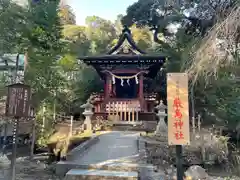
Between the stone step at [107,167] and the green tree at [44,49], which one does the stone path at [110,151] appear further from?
the green tree at [44,49]

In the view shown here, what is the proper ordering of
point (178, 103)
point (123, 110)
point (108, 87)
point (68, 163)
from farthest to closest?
1. point (108, 87)
2. point (123, 110)
3. point (68, 163)
4. point (178, 103)

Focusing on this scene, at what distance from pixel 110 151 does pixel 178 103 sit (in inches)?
140

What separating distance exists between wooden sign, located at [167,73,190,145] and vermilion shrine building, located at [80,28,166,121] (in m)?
8.38

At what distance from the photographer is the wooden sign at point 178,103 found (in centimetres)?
428

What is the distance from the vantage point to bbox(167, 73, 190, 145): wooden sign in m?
4.28

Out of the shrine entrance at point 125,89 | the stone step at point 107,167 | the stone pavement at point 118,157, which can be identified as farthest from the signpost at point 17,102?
the shrine entrance at point 125,89

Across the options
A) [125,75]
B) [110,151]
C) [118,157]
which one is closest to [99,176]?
[118,157]

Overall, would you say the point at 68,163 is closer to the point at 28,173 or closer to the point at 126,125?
the point at 28,173

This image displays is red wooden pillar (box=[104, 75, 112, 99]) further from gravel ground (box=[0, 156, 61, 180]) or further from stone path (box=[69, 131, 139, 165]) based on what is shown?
gravel ground (box=[0, 156, 61, 180])

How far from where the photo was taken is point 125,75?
596 inches

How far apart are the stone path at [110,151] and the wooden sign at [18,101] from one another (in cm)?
189

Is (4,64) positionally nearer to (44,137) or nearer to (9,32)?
(9,32)

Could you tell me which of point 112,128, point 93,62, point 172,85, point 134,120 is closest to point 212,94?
point 134,120

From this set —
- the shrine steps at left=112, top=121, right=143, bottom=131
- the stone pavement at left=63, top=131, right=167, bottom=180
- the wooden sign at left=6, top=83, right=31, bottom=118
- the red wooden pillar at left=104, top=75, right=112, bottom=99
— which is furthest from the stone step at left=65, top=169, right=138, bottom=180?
the red wooden pillar at left=104, top=75, right=112, bottom=99
